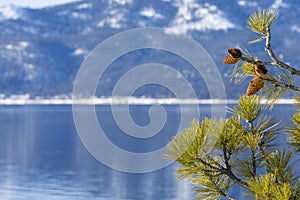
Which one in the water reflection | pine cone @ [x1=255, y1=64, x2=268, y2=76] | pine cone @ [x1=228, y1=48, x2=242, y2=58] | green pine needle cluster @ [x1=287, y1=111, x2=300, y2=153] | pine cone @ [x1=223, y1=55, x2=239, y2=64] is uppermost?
pine cone @ [x1=228, y1=48, x2=242, y2=58]

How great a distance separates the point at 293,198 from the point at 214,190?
0.54m

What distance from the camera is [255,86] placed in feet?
8.38

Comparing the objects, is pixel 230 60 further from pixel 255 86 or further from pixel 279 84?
pixel 279 84

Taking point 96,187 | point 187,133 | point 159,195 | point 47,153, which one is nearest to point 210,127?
point 187,133

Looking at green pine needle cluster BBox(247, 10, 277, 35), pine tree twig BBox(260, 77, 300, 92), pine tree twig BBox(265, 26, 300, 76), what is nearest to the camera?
pine tree twig BBox(265, 26, 300, 76)

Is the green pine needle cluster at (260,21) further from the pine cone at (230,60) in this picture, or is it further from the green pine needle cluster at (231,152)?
the green pine needle cluster at (231,152)

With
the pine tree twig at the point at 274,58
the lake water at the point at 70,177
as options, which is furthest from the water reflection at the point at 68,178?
the pine tree twig at the point at 274,58

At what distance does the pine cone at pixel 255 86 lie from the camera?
254 centimetres

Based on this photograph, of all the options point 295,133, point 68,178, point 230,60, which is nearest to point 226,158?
point 295,133

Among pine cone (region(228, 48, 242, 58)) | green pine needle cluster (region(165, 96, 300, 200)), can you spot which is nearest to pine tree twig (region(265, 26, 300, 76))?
pine cone (region(228, 48, 242, 58))

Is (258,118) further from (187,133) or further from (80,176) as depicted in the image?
(80,176)

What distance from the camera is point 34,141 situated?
93438 mm

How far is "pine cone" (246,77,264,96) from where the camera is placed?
8.34 feet

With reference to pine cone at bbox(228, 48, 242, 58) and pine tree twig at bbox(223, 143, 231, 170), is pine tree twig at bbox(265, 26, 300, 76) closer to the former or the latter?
pine cone at bbox(228, 48, 242, 58)
